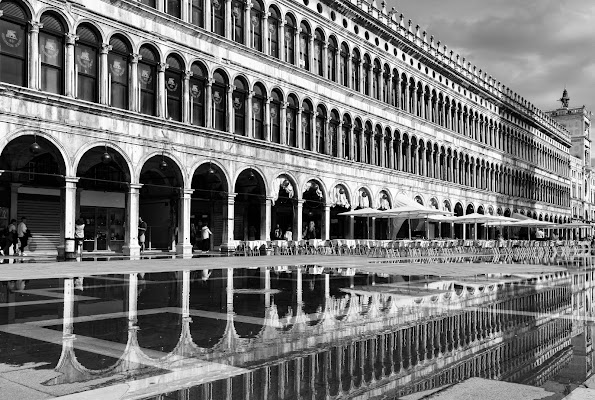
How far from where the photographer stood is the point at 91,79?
25188 millimetres

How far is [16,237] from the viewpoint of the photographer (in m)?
25.5


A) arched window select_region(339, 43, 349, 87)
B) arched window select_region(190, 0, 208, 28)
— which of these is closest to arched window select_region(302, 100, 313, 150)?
arched window select_region(339, 43, 349, 87)

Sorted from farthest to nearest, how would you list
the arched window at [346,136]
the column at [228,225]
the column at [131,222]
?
the arched window at [346,136] → the column at [228,225] → the column at [131,222]

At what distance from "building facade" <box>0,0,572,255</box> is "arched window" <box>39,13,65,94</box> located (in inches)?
2.3

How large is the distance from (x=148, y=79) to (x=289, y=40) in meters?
11.9

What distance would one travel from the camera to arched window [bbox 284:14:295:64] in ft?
120

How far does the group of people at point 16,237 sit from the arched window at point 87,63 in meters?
5.91

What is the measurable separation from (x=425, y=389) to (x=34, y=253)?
85.7ft

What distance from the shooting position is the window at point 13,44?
71.7ft

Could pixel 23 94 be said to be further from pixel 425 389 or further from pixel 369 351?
pixel 425 389

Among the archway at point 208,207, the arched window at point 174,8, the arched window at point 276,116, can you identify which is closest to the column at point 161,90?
the arched window at point 174,8

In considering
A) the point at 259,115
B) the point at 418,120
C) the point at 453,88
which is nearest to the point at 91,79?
the point at 259,115

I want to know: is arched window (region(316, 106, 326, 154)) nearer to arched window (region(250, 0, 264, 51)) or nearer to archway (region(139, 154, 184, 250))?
arched window (region(250, 0, 264, 51))

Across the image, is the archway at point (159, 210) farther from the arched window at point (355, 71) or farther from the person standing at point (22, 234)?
the arched window at point (355, 71)
